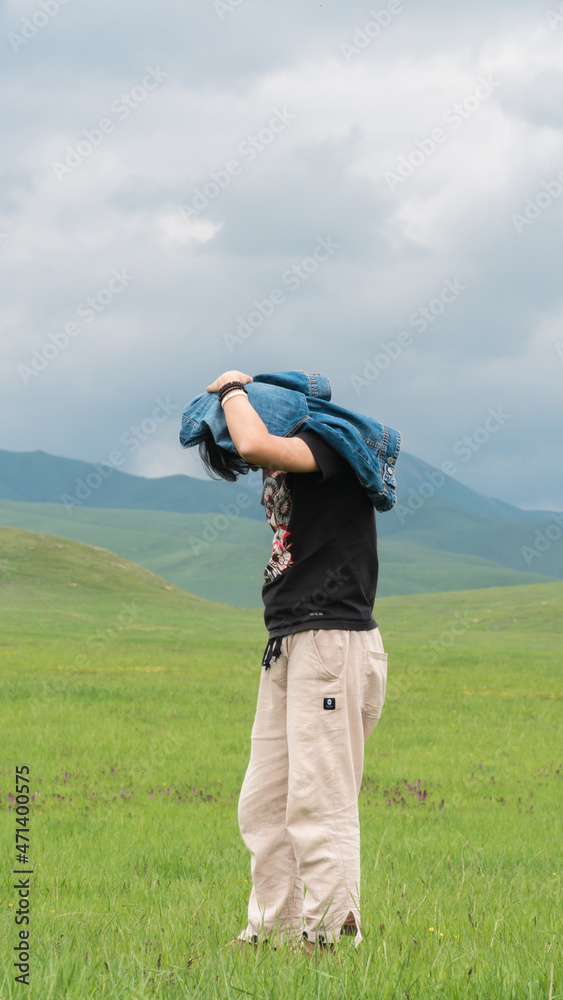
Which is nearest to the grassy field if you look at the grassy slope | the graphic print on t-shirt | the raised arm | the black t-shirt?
the black t-shirt

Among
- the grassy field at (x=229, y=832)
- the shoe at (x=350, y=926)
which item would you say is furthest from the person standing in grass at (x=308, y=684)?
the grassy field at (x=229, y=832)

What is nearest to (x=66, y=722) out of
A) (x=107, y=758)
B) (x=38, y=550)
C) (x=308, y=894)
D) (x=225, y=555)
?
(x=107, y=758)

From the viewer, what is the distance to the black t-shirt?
12.7 ft

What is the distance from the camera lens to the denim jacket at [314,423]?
12.7 ft

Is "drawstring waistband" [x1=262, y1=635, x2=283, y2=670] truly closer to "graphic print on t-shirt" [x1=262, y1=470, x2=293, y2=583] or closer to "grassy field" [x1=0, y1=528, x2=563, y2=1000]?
"graphic print on t-shirt" [x1=262, y1=470, x2=293, y2=583]

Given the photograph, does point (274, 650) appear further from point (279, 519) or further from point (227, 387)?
point (227, 387)

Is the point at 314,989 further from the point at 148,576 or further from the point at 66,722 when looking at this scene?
the point at 148,576

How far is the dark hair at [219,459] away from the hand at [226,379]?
255 mm

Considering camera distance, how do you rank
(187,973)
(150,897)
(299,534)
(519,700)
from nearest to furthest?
(187,973) → (299,534) → (150,897) → (519,700)

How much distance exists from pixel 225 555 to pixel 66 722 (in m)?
111

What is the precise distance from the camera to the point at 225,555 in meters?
125

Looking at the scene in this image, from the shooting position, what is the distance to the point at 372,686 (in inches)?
157

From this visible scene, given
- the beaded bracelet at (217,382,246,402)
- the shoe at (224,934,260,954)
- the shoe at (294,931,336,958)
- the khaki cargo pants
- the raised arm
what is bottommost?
the shoe at (224,934,260,954)

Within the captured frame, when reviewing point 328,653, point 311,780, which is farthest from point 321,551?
point 311,780
